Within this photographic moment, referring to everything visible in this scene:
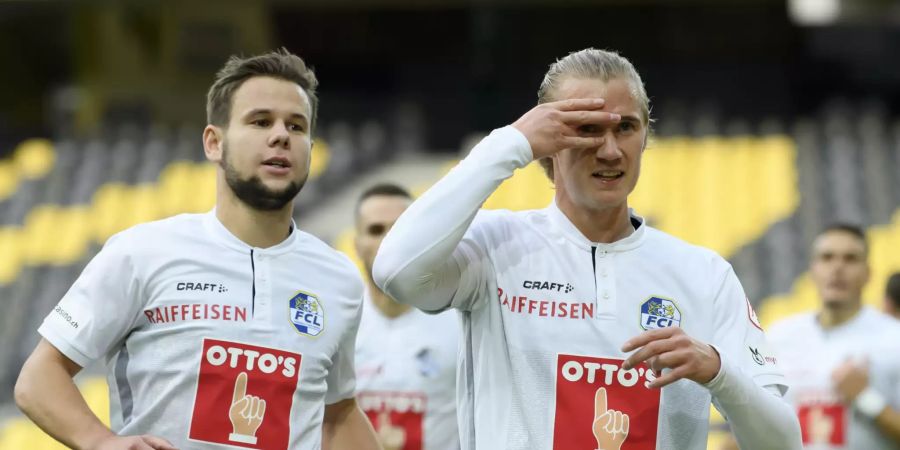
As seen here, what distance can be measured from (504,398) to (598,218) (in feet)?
1.67

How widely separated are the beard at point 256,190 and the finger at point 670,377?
112cm

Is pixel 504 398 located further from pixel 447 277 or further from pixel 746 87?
pixel 746 87

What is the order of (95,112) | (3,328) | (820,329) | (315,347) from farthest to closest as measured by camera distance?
1. (95,112)
2. (3,328)
3. (820,329)
4. (315,347)

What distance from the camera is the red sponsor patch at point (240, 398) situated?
331 centimetres

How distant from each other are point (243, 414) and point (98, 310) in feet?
1.46

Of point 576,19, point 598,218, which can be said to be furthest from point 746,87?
point 598,218

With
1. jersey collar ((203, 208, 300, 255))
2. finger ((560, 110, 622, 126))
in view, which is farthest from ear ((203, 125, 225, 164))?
finger ((560, 110, 622, 126))

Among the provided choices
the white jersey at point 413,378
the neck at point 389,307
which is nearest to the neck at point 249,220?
the white jersey at point 413,378

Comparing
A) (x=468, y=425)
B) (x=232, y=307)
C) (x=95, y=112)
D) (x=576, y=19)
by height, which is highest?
(x=576, y=19)

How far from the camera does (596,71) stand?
3.20m

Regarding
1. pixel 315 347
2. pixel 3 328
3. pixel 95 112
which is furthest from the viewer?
pixel 95 112

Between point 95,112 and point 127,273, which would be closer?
point 127,273

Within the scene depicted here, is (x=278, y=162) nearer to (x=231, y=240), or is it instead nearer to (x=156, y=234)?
(x=231, y=240)

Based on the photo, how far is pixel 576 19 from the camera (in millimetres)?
18031
